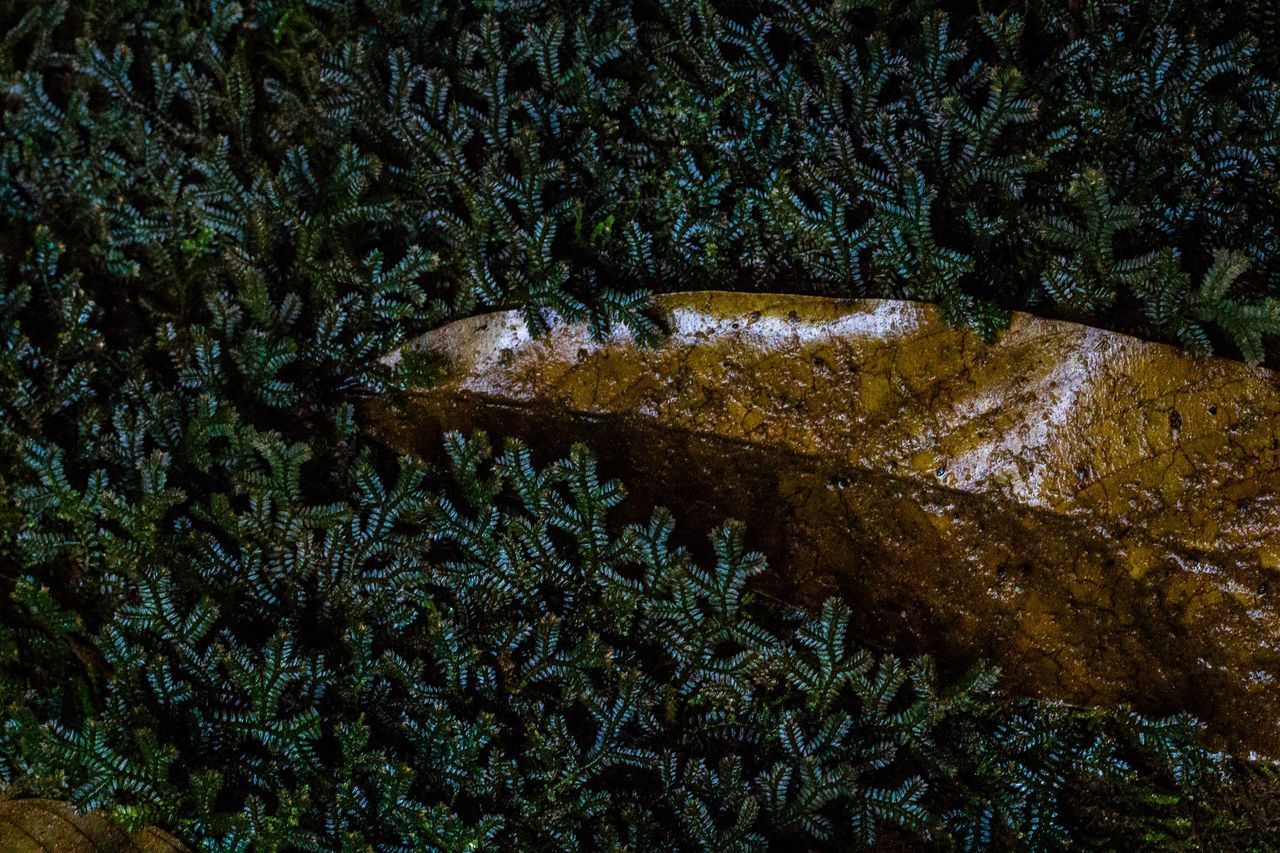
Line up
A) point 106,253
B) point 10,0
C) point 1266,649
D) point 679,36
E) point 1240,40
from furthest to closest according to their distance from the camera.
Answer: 1. point 10,0
2. point 106,253
3. point 679,36
4. point 1240,40
5. point 1266,649

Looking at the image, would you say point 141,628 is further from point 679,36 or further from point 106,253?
point 679,36

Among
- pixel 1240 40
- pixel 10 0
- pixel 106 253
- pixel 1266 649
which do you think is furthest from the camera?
pixel 10 0

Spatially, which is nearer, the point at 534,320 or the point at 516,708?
the point at 516,708

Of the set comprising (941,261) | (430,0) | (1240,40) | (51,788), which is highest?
(430,0)

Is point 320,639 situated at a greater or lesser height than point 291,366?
lesser

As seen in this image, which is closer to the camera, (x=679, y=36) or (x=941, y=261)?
(x=941, y=261)

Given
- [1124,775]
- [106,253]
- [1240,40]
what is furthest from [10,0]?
[1124,775]

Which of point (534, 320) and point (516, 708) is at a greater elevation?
point (534, 320)
